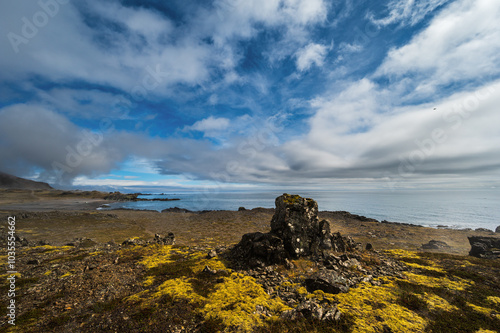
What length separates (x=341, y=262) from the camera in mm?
12492

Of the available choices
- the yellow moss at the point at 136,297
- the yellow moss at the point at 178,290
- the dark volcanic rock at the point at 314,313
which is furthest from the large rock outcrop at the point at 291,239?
the yellow moss at the point at 136,297

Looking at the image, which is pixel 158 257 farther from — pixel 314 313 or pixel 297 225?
pixel 314 313

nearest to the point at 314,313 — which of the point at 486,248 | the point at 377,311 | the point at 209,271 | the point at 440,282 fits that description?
the point at 377,311

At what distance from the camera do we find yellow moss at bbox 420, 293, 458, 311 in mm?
8398

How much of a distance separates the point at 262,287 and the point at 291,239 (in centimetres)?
444

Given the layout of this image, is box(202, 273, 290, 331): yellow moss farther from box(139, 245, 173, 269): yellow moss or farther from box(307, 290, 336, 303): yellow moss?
box(139, 245, 173, 269): yellow moss

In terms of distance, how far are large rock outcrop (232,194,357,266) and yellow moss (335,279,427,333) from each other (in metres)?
4.19

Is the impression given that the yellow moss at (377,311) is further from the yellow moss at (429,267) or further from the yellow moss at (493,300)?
the yellow moss at (429,267)

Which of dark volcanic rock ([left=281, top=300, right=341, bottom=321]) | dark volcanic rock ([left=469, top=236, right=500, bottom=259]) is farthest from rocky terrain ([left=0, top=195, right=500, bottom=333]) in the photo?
dark volcanic rock ([left=469, top=236, right=500, bottom=259])

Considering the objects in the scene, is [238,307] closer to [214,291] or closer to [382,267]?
→ [214,291]

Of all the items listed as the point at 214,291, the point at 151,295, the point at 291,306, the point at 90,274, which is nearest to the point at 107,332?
the point at 151,295

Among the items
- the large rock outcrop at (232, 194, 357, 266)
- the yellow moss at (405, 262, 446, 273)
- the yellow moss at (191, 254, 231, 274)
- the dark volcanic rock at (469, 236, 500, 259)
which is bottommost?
the dark volcanic rock at (469, 236, 500, 259)

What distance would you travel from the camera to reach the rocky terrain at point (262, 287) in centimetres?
733

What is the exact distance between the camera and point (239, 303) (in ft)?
27.9
